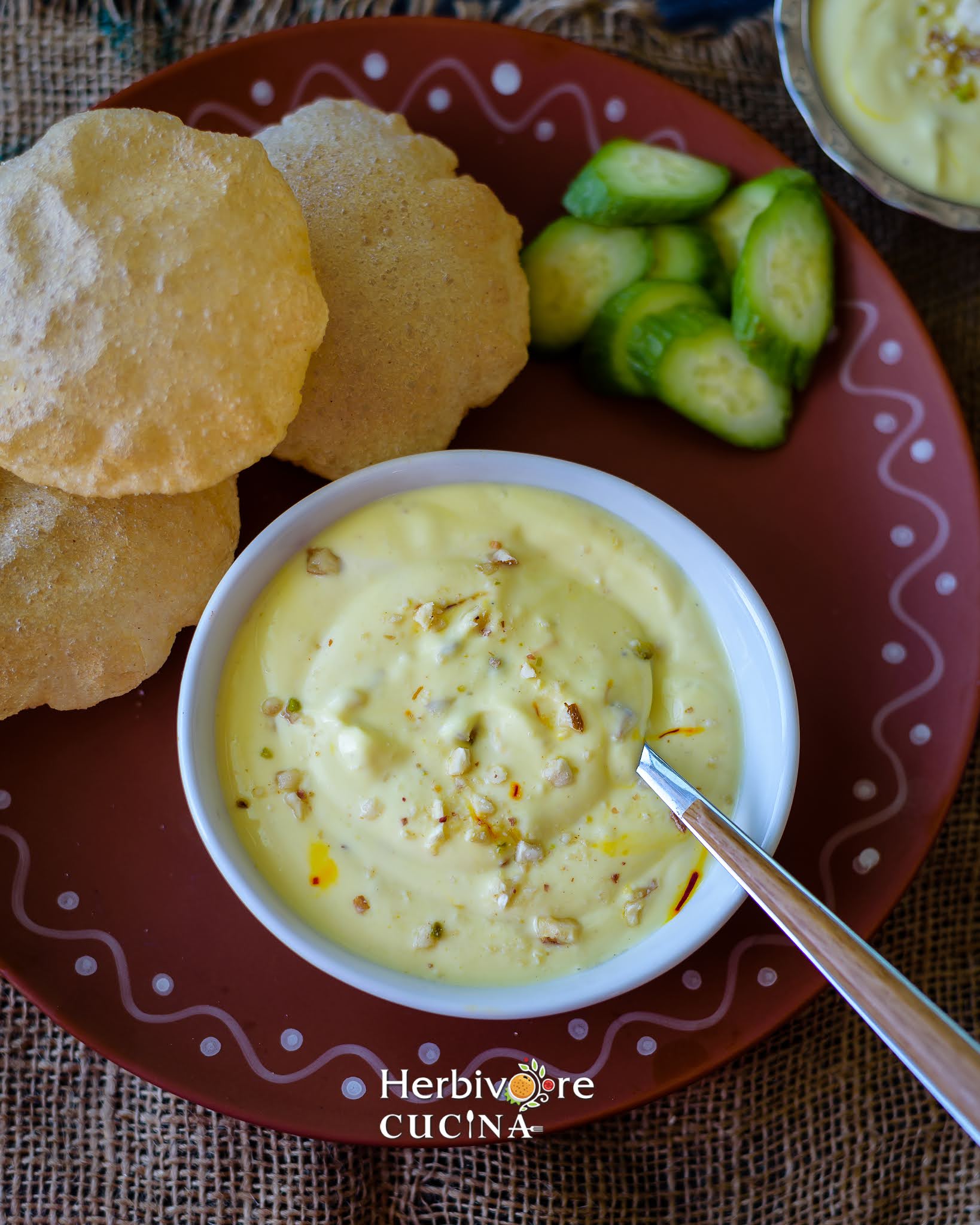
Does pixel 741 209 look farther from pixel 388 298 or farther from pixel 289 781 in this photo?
pixel 289 781

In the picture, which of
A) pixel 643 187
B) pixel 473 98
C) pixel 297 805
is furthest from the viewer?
pixel 473 98

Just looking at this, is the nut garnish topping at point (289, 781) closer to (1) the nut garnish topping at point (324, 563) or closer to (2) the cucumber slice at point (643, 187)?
(1) the nut garnish topping at point (324, 563)

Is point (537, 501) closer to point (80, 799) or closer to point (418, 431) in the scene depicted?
point (418, 431)

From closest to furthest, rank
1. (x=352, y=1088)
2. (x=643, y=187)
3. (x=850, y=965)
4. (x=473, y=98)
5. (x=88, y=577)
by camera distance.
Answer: (x=850, y=965), (x=88, y=577), (x=352, y=1088), (x=643, y=187), (x=473, y=98)

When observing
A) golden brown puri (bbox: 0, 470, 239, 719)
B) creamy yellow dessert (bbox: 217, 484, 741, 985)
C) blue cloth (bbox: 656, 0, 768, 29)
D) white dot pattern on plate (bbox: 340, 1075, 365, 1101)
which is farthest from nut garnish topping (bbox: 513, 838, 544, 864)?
blue cloth (bbox: 656, 0, 768, 29)

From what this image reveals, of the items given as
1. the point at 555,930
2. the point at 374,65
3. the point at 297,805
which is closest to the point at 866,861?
the point at 555,930

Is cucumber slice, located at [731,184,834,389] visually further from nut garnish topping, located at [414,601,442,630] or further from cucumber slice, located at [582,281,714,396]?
nut garnish topping, located at [414,601,442,630]
